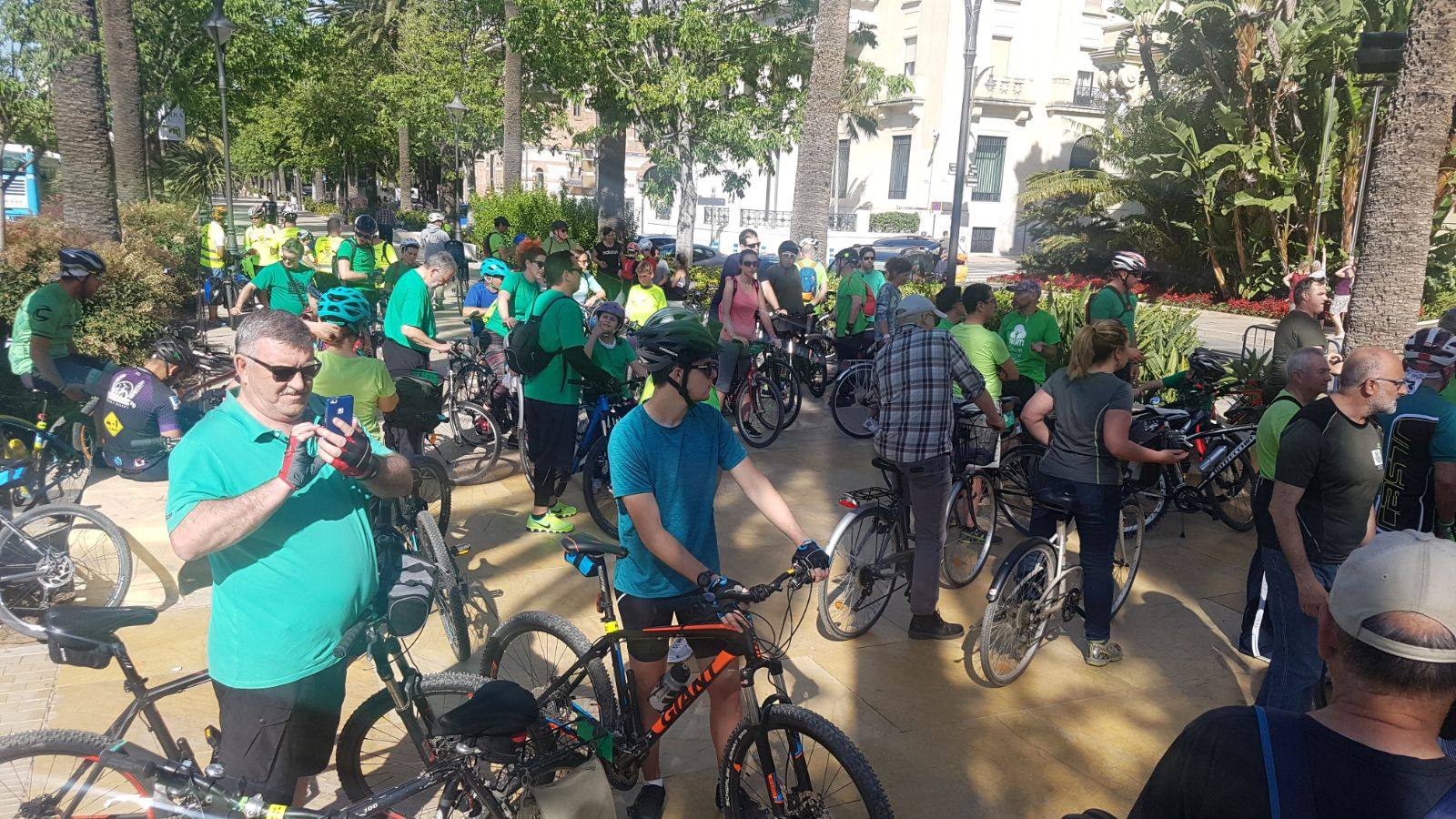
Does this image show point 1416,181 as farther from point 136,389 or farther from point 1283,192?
point 1283,192

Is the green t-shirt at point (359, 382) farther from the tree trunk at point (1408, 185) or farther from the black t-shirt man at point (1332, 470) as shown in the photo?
the tree trunk at point (1408, 185)

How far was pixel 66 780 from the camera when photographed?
8.70 ft

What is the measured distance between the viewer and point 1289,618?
152 inches

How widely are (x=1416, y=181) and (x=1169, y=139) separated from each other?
703 inches

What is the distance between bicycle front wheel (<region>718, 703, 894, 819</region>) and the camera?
2938 millimetres

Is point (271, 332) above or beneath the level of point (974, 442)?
above

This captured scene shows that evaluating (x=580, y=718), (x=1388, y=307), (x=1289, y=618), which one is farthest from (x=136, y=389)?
(x=1388, y=307)

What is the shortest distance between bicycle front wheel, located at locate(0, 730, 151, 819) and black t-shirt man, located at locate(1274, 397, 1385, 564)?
416cm

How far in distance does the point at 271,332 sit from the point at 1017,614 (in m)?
3.90

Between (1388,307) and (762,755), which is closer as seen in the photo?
(762,755)

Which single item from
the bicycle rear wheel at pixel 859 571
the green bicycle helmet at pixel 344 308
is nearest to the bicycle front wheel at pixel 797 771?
the bicycle rear wheel at pixel 859 571

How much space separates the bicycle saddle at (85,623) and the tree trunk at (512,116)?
76.5 feet

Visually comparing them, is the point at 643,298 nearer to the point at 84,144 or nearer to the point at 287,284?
the point at 287,284

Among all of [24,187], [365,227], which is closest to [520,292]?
[365,227]
